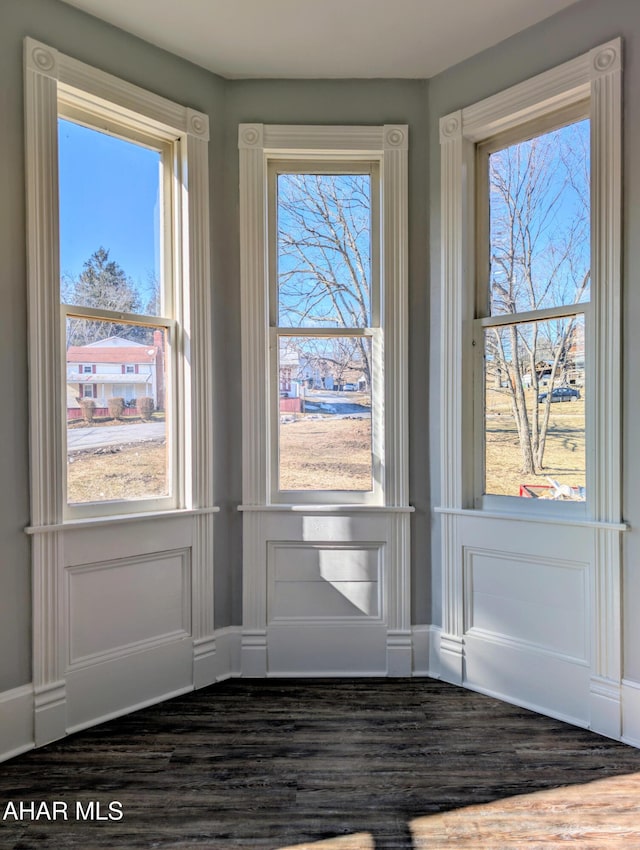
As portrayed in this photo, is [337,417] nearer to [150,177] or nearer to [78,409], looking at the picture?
[78,409]

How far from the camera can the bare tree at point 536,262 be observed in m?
2.54

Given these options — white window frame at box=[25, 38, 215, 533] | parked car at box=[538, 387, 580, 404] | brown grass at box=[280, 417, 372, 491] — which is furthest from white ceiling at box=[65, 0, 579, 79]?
brown grass at box=[280, 417, 372, 491]

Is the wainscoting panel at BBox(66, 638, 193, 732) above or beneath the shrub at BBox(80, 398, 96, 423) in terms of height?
beneath

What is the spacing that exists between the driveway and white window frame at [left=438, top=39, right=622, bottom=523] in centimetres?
145

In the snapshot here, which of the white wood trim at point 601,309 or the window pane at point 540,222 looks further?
the window pane at point 540,222

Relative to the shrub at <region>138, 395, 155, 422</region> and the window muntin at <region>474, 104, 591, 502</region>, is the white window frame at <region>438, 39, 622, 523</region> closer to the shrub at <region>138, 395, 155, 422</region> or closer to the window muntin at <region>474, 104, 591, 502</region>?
the window muntin at <region>474, 104, 591, 502</region>

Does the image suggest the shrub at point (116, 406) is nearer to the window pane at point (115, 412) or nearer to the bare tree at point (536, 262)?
the window pane at point (115, 412)

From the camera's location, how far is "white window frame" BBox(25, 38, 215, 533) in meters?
2.31

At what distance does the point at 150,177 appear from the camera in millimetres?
2793

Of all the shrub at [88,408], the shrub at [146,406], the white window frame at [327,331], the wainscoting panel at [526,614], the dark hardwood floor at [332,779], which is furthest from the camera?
the white window frame at [327,331]

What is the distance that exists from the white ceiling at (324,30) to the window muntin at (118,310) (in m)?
0.45

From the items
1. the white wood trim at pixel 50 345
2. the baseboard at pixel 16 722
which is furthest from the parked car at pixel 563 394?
the baseboard at pixel 16 722

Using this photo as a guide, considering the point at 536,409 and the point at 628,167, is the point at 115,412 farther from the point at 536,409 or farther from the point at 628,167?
the point at 628,167

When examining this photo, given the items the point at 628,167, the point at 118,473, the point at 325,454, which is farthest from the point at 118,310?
the point at 628,167
